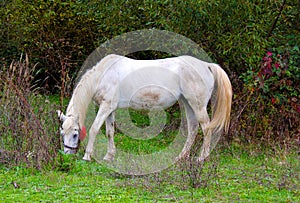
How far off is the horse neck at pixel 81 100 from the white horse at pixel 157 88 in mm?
16

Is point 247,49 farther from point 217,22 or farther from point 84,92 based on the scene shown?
point 84,92

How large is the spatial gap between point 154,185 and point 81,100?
87.7 inches

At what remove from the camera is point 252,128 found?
8.87 m

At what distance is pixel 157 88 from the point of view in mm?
8375

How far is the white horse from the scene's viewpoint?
27.0 feet

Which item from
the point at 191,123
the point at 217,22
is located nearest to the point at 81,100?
the point at 191,123

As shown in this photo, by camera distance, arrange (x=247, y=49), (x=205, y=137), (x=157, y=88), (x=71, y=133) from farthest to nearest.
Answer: (x=247, y=49) → (x=157, y=88) → (x=205, y=137) → (x=71, y=133)

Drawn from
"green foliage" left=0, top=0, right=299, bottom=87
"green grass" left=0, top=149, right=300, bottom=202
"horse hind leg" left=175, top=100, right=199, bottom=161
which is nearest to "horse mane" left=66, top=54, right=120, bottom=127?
"green foliage" left=0, top=0, right=299, bottom=87

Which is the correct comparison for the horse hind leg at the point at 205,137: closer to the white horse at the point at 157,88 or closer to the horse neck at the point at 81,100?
the white horse at the point at 157,88

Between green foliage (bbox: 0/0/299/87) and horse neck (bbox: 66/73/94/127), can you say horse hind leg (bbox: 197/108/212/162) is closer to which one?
green foliage (bbox: 0/0/299/87)

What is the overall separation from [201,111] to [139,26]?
3.02 m

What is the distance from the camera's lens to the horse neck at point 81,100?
311 inches

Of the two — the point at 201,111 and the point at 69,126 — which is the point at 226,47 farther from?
the point at 69,126

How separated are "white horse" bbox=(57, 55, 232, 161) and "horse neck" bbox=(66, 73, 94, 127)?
0.05 ft
